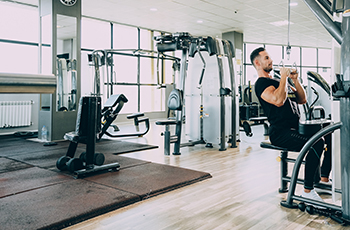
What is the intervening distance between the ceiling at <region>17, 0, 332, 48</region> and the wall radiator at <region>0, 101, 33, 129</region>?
7.22 ft

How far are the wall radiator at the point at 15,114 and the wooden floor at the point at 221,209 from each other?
15.4ft

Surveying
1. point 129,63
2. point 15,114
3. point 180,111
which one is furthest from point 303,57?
point 15,114

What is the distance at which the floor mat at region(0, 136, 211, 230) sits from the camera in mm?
2104

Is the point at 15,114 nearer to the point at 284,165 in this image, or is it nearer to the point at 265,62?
the point at 265,62

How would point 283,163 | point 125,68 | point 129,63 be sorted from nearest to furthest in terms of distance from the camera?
1. point 283,163
2. point 125,68
3. point 129,63

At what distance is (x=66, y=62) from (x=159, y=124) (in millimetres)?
2605

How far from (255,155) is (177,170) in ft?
4.90

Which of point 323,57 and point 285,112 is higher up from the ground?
point 323,57

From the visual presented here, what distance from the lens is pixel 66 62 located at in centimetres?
598

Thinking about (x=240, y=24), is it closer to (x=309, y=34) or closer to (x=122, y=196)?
(x=309, y=34)

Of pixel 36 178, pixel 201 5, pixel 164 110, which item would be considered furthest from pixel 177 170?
pixel 164 110

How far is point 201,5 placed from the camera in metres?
Answer: 7.10

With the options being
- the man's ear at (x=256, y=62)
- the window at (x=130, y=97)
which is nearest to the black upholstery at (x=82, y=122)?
the man's ear at (x=256, y=62)

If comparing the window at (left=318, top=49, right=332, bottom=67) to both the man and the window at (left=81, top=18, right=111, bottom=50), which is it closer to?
the window at (left=81, top=18, right=111, bottom=50)
